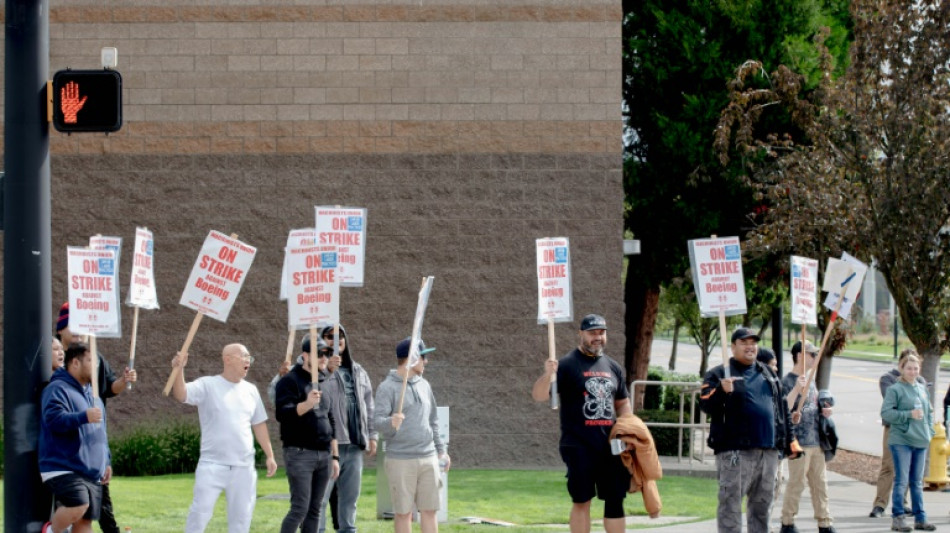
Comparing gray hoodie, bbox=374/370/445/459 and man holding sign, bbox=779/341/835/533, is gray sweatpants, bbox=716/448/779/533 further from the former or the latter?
gray hoodie, bbox=374/370/445/459

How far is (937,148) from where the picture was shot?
17.0 m

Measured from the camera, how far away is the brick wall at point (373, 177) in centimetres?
1803

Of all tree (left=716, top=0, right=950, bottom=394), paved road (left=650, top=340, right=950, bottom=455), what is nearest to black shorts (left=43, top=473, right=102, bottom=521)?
tree (left=716, top=0, right=950, bottom=394)

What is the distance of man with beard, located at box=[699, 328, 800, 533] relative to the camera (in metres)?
10.5

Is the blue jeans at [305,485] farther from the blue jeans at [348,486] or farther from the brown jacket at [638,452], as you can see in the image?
the brown jacket at [638,452]

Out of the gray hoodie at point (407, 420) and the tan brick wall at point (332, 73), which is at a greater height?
the tan brick wall at point (332, 73)

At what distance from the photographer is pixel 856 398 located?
38.5 m

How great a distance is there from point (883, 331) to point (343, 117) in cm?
8192

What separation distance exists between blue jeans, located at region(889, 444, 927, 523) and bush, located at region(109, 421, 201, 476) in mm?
8840

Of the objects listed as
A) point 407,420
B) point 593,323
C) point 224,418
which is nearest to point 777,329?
point 593,323

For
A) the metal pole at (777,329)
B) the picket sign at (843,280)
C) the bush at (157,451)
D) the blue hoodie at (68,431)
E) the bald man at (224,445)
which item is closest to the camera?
the blue hoodie at (68,431)

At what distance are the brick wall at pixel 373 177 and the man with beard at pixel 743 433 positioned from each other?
7278 mm

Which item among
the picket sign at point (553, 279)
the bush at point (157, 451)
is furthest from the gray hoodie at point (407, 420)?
the bush at point (157, 451)

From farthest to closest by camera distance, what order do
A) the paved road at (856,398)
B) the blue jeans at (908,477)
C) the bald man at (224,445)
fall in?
the paved road at (856,398), the blue jeans at (908,477), the bald man at (224,445)
